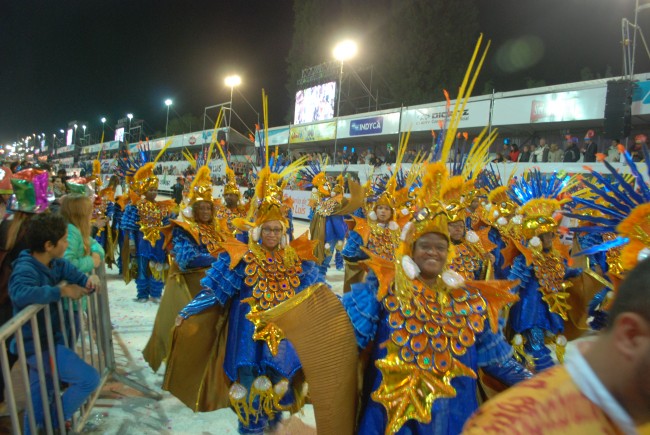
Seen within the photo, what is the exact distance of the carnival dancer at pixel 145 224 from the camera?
22.2ft

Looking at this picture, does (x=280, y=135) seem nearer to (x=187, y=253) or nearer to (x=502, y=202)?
(x=502, y=202)

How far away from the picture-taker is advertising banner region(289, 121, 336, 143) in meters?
20.9

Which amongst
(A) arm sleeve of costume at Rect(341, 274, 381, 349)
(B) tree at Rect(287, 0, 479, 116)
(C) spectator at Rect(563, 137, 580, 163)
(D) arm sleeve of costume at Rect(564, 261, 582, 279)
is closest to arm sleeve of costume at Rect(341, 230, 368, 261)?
(D) arm sleeve of costume at Rect(564, 261, 582, 279)

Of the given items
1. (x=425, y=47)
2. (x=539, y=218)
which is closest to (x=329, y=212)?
(x=539, y=218)

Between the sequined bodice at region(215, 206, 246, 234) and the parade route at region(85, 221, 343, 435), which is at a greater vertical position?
the sequined bodice at region(215, 206, 246, 234)

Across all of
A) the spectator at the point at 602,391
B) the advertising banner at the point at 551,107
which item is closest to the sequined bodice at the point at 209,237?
the spectator at the point at 602,391

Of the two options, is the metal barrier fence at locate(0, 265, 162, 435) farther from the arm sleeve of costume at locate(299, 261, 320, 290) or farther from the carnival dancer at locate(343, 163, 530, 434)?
the carnival dancer at locate(343, 163, 530, 434)

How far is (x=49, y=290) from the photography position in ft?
8.89

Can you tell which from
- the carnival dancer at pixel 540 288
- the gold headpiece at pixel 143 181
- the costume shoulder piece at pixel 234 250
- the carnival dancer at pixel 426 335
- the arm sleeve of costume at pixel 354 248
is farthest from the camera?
the gold headpiece at pixel 143 181

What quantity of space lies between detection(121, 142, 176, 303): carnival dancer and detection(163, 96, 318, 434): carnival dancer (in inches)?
142

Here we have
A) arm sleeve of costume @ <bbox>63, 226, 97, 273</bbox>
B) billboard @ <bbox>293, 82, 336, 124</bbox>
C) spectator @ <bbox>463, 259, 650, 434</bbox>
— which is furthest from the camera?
billboard @ <bbox>293, 82, 336, 124</bbox>

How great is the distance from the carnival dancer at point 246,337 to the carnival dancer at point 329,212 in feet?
16.1

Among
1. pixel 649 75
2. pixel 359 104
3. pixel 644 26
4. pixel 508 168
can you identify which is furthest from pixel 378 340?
pixel 359 104

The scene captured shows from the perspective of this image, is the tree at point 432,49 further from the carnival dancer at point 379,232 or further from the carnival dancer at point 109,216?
the carnival dancer at point 379,232
